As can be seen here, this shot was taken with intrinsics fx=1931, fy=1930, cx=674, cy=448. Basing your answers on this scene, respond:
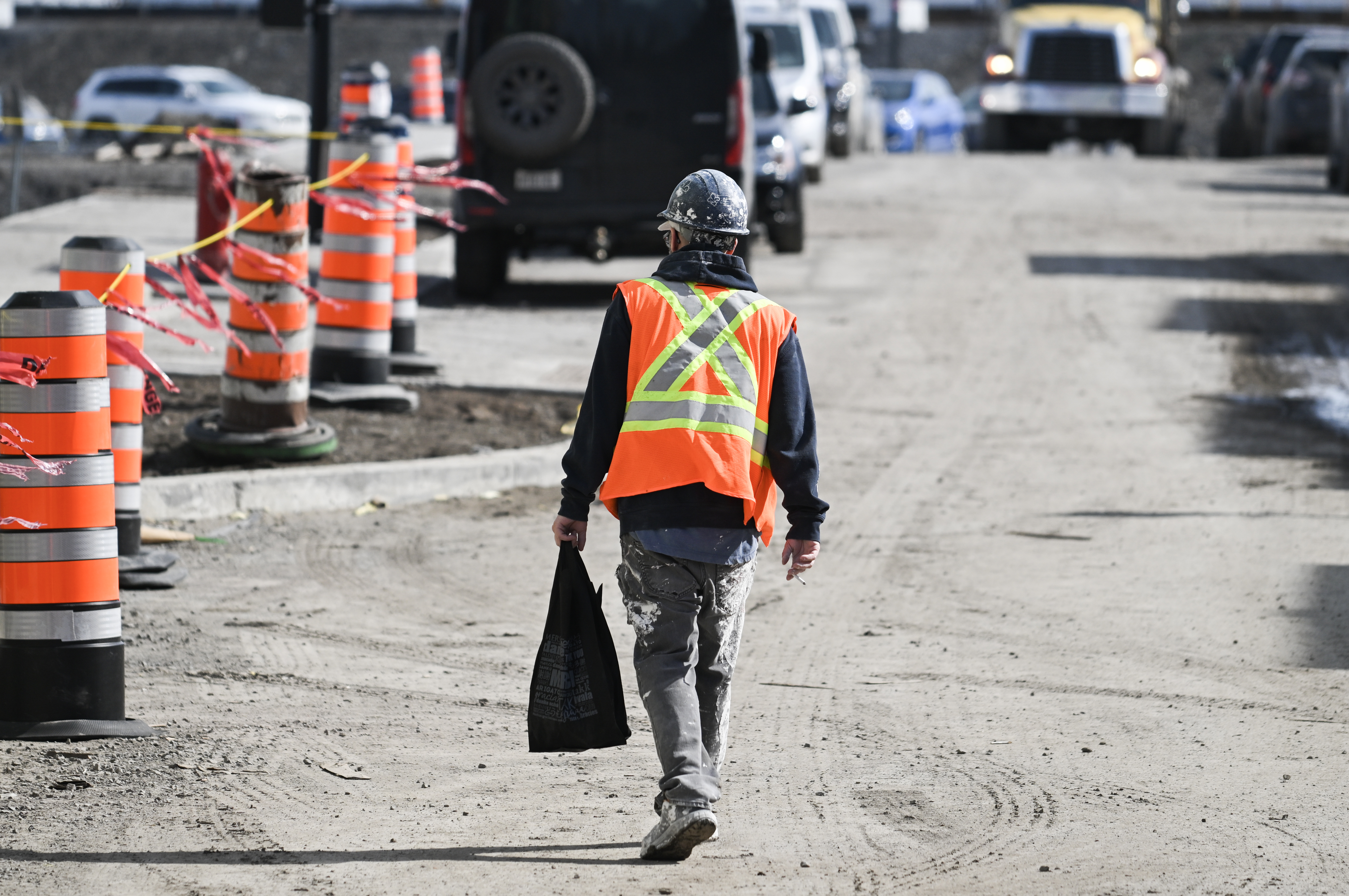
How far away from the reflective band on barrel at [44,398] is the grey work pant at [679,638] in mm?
1774

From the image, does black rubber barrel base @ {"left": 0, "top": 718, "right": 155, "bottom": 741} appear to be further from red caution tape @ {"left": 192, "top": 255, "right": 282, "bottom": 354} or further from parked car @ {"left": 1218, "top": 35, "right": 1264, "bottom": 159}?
parked car @ {"left": 1218, "top": 35, "right": 1264, "bottom": 159}

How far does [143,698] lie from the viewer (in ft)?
19.4

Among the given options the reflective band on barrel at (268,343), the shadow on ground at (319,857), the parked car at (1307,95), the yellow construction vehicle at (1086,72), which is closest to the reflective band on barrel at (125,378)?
the reflective band on barrel at (268,343)

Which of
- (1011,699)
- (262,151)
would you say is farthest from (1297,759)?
(262,151)

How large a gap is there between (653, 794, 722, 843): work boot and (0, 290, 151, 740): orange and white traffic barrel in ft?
A: 5.58

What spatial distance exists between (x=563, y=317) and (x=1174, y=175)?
555 inches

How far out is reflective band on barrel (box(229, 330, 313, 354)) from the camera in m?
8.93

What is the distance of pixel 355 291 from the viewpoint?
10219mm

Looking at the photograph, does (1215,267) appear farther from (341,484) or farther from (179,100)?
(179,100)

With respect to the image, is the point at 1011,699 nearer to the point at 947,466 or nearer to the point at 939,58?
the point at 947,466

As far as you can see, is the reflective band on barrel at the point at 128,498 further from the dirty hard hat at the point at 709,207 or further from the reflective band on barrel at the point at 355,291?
the dirty hard hat at the point at 709,207

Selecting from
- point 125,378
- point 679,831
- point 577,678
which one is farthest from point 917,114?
point 679,831

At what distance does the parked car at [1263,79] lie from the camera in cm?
3103

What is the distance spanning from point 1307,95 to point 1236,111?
179 inches
